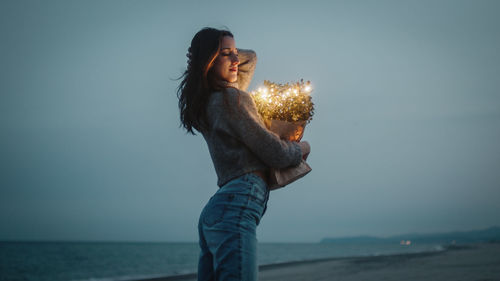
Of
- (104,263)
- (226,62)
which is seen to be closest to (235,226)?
(226,62)

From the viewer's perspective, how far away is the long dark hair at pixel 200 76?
1.76m

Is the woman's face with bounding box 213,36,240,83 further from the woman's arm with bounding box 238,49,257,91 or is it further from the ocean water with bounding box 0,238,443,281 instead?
the ocean water with bounding box 0,238,443,281

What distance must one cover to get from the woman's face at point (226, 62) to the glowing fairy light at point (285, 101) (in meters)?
0.21

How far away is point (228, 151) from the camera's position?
5.51 ft

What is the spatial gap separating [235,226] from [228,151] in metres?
0.35

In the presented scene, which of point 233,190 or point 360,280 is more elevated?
point 233,190

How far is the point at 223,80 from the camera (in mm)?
1848

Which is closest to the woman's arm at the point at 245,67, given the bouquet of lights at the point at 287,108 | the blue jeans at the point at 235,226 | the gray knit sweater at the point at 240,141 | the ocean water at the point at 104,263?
the bouquet of lights at the point at 287,108

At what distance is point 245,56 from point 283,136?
23.4 inches

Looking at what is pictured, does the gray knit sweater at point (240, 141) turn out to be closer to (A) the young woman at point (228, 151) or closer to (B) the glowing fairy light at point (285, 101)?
(A) the young woman at point (228, 151)

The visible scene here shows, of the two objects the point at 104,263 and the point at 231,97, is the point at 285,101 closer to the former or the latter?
the point at 231,97

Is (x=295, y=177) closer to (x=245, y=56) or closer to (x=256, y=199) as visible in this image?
(x=256, y=199)

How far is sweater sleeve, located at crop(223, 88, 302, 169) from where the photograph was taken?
5.28 feet

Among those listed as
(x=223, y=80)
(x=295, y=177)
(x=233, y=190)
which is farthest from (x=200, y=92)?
(x=295, y=177)
